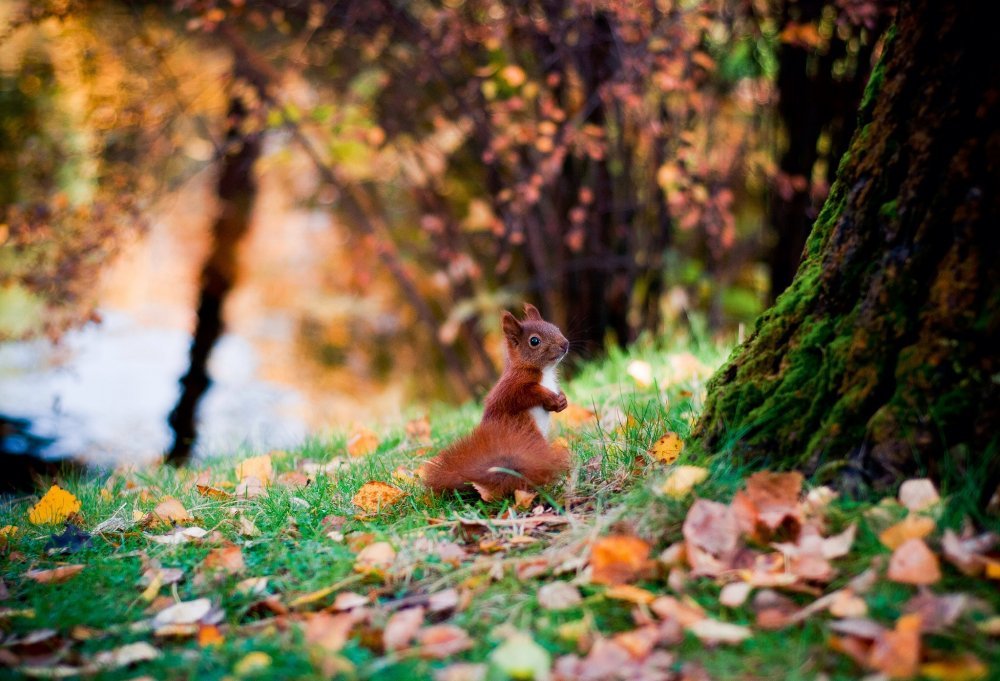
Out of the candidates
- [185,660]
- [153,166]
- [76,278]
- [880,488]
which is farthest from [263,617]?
[153,166]

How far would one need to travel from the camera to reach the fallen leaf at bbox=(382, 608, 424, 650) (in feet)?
5.19

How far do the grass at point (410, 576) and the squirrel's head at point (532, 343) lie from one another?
32 centimetres

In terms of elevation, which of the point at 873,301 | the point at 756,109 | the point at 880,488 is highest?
the point at 756,109

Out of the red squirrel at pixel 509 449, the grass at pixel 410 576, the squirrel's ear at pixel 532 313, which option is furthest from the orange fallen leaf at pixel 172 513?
the squirrel's ear at pixel 532 313

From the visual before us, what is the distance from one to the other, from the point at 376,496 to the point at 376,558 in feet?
1.43

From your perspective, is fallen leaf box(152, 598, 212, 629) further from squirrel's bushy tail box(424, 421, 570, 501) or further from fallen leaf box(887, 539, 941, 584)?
fallen leaf box(887, 539, 941, 584)

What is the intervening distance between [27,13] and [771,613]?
4.98 metres

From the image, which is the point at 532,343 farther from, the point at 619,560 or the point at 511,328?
the point at 619,560

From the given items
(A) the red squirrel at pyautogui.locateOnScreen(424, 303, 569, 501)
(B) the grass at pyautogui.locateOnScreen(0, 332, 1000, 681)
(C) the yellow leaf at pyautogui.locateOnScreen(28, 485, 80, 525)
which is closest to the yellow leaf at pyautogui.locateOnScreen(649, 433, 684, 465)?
(B) the grass at pyautogui.locateOnScreen(0, 332, 1000, 681)

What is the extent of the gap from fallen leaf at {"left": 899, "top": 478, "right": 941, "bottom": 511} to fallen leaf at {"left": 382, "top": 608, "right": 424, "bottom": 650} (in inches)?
39.5

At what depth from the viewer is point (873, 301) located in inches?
71.2

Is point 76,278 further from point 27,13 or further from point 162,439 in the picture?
point 162,439

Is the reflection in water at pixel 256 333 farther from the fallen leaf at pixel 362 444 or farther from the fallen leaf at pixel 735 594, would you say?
the fallen leaf at pixel 735 594

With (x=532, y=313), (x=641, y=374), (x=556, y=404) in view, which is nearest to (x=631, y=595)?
(x=556, y=404)
